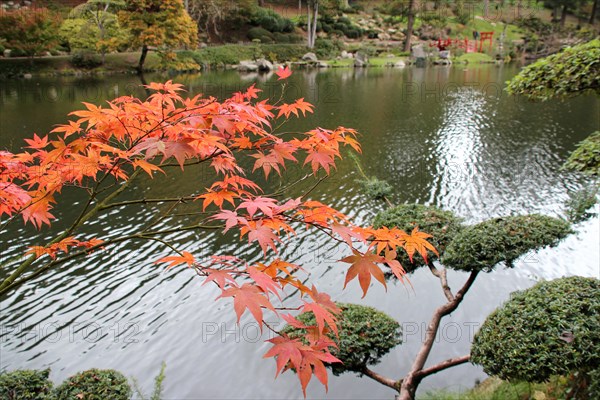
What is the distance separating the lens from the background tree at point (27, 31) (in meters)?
24.0

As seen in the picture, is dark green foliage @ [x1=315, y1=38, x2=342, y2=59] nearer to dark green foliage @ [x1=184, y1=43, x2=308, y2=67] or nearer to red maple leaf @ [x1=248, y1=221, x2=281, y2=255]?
dark green foliage @ [x1=184, y1=43, x2=308, y2=67]

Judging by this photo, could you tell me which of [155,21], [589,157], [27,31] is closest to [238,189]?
[589,157]

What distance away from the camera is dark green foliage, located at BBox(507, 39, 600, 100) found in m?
5.61

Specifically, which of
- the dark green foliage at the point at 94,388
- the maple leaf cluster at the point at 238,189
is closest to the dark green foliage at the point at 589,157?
the maple leaf cluster at the point at 238,189

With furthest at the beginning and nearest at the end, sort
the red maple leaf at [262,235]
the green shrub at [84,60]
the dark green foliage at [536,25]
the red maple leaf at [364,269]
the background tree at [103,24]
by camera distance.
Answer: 1. the dark green foliage at [536,25]
2. the green shrub at [84,60]
3. the background tree at [103,24]
4. the red maple leaf at [364,269]
5. the red maple leaf at [262,235]

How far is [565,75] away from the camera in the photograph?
579 cm

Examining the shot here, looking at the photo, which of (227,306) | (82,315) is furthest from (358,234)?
(82,315)

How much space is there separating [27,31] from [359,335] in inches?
1110

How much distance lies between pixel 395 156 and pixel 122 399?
32.6 ft

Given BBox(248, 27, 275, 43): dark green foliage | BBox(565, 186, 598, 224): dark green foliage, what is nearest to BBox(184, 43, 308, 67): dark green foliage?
BBox(248, 27, 275, 43): dark green foliage

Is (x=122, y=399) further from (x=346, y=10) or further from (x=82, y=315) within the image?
(x=346, y=10)

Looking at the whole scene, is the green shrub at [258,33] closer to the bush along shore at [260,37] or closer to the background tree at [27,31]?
the bush along shore at [260,37]

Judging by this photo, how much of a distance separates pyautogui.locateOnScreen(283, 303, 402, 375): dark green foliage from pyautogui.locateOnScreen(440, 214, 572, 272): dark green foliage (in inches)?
39.6

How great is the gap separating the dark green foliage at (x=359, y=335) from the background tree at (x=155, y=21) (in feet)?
80.4
